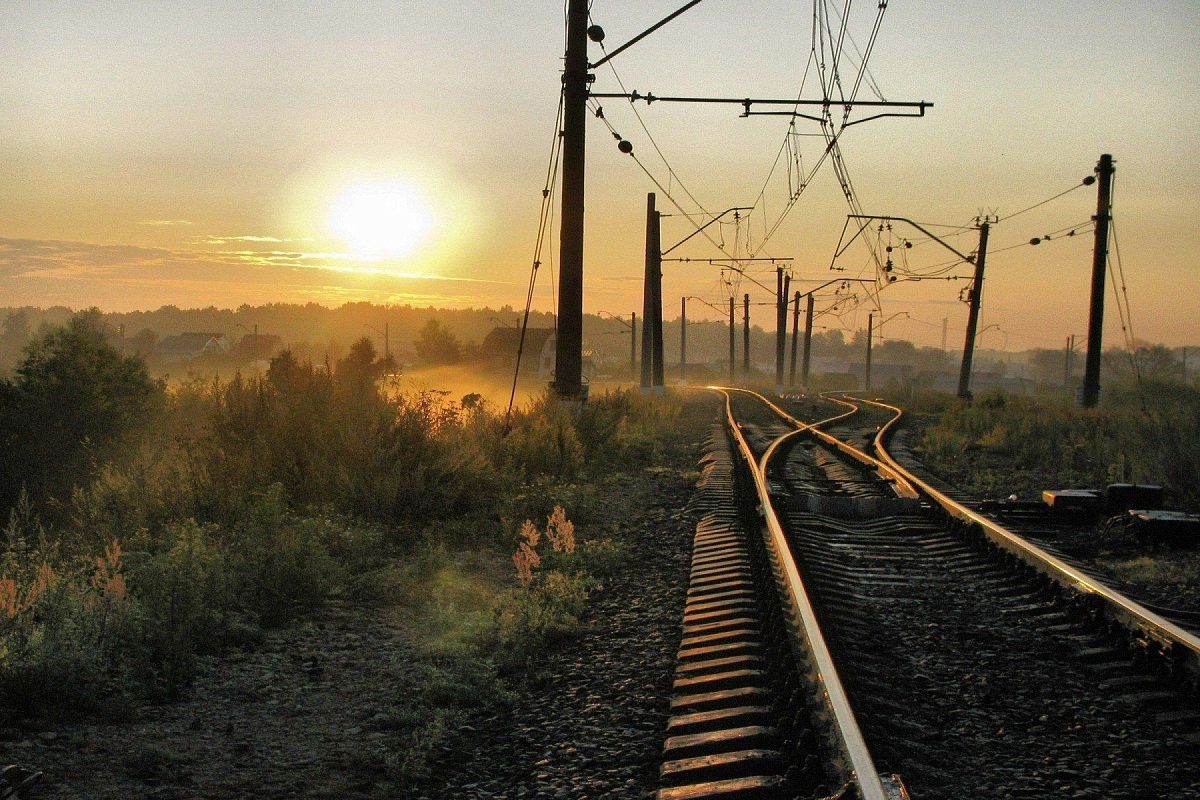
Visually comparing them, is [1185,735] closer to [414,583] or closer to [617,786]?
[617,786]

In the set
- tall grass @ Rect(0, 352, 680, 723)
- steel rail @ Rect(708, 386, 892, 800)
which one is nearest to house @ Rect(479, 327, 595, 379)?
tall grass @ Rect(0, 352, 680, 723)

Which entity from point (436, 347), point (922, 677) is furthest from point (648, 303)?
point (436, 347)

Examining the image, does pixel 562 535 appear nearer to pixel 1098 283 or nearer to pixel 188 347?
pixel 1098 283

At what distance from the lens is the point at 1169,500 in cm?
1250

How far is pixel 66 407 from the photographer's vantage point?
17672 millimetres

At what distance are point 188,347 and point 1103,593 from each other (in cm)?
15122

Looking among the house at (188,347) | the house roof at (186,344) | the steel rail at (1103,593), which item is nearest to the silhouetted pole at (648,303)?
the steel rail at (1103,593)

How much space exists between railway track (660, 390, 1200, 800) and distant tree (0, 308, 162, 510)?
11.6 m

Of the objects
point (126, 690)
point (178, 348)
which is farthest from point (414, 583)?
point (178, 348)

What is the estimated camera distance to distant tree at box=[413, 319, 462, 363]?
124 m

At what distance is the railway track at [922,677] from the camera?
4242 mm

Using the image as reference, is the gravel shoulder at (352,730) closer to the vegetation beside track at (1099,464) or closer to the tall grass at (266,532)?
the tall grass at (266,532)

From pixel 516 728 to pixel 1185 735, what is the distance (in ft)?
10.3

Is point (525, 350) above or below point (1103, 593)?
above
